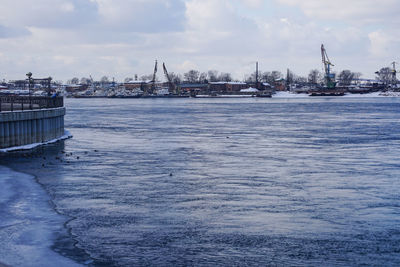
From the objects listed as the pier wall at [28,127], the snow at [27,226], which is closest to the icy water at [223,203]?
the snow at [27,226]

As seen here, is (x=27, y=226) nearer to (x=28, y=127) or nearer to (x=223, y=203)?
(x=223, y=203)

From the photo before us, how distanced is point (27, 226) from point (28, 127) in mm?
27220

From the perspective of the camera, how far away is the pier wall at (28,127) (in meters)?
44.4

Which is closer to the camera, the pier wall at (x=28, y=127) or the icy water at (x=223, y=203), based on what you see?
the icy water at (x=223, y=203)

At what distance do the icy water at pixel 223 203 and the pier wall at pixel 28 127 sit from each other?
204 centimetres

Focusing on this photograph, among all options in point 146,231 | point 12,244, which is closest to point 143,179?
point 146,231

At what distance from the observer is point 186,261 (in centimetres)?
1833

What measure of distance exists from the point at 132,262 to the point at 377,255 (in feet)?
27.7

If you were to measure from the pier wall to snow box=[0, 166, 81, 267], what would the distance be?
13580mm

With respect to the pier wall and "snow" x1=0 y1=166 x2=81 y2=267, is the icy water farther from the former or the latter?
the pier wall

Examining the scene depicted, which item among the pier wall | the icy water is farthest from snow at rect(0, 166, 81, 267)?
the pier wall

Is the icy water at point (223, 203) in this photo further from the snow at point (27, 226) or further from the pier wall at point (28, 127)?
the pier wall at point (28, 127)

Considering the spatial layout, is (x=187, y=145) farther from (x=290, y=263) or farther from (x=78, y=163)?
(x=290, y=263)

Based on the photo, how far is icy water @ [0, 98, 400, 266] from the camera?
19.2 meters
